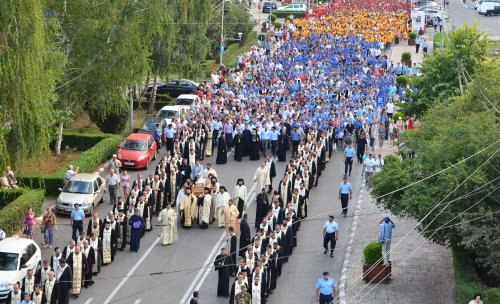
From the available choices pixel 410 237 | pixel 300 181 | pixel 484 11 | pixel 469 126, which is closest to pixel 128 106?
pixel 300 181

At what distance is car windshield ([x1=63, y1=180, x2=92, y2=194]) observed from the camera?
31969 millimetres

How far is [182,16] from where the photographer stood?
158 feet

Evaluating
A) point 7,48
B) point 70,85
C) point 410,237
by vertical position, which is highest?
point 7,48

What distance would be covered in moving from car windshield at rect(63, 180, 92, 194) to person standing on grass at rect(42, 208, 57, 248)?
300cm

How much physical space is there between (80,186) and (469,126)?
11717 mm

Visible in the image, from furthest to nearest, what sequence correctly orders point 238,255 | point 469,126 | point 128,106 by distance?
1. point 128,106
2. point 238,255
3. point 469,126

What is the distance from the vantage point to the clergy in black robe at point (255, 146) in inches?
1501

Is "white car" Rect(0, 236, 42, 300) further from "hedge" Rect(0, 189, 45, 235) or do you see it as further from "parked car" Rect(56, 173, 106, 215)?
"parked car" Rect(56, 173, 106, 215)

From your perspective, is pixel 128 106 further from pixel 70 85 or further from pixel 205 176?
pixel 205 176

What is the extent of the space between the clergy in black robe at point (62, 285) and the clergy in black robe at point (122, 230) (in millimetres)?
3512

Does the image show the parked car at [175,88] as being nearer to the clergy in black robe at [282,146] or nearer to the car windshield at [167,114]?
the car windshield at [167,114]

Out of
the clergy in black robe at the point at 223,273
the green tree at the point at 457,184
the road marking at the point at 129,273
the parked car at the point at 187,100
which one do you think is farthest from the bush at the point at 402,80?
the clergy in black robe at the point at 223,273

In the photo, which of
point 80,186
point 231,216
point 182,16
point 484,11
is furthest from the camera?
point 484,11

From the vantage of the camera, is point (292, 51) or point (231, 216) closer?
point (231, 216)
